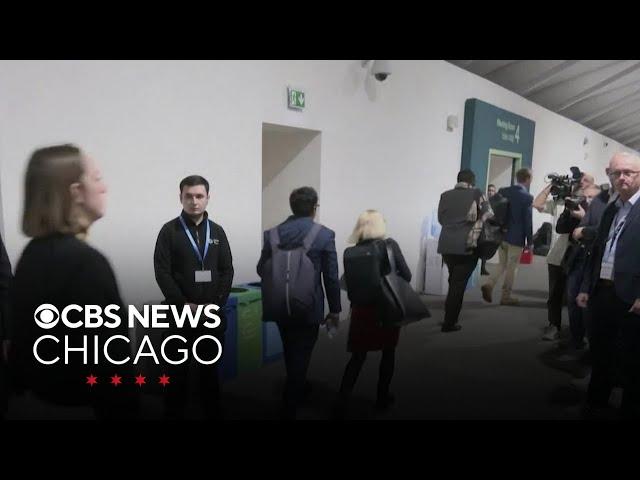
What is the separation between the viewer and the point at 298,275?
2064 mm

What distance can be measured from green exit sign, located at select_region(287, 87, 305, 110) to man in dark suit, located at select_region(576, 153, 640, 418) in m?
2.07

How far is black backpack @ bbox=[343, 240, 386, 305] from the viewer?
2.16 meters

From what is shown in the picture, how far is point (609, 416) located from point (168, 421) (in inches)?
89.2

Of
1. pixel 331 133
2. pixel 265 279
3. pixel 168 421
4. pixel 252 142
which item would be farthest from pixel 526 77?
pixel 168 421

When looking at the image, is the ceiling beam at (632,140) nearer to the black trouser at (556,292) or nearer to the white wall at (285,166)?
the black trouser at (556,292)

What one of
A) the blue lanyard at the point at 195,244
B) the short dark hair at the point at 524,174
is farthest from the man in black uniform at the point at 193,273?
the short dark hair at the point at 524,174

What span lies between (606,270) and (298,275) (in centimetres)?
150

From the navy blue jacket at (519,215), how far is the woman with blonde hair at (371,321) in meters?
2.74

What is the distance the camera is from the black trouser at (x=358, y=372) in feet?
7.61

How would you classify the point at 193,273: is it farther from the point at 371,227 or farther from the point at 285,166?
the point at 285,166

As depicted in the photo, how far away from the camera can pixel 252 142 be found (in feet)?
10.3

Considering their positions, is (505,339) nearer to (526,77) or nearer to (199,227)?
(199,227)

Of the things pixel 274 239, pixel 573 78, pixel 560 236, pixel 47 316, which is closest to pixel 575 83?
pixel 573 78

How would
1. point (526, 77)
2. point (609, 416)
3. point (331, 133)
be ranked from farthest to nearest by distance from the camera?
1. point (526, 77)
2. point (331, 133)
3. point (609, 416)
